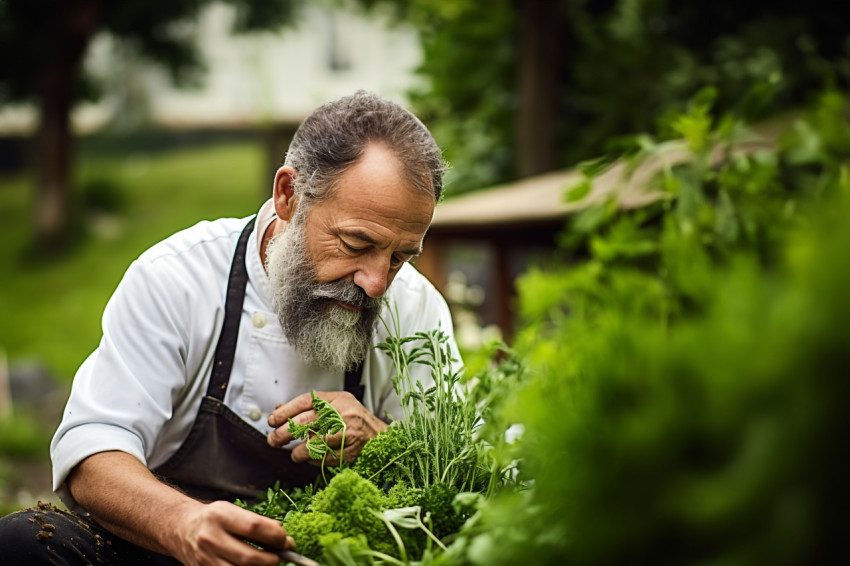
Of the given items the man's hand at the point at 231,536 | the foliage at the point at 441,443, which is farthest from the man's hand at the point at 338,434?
the man's hand at the point at 231,536

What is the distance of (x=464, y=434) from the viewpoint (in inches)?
63.2

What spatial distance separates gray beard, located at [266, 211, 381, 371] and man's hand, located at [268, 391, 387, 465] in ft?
0.61

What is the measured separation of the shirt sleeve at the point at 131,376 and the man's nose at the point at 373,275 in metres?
0.43

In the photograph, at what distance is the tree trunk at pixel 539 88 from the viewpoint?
6.48m

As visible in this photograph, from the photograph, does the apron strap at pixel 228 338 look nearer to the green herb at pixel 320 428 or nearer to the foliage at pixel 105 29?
the green herb at pixel 320 428

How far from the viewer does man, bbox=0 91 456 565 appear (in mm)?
1692

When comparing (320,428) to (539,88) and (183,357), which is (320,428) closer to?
(183,357)

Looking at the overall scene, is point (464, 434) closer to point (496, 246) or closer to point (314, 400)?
point (314, 400)

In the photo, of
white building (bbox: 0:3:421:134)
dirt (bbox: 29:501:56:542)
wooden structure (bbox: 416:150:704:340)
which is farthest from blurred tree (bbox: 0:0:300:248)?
dirt (bbox: 29:501:56:542)

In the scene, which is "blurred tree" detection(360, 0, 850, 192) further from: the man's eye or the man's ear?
the man's eye

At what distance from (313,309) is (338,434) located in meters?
0.36

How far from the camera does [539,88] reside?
652 cm

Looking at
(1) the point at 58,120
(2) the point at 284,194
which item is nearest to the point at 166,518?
(2) the point at 284,194

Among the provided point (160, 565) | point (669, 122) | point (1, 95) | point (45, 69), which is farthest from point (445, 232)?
point (1, 95)
